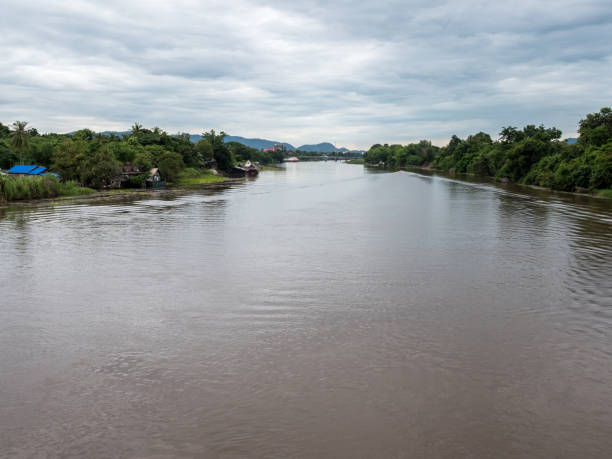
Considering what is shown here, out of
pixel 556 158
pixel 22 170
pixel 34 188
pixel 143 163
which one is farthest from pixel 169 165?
pixel 556 158

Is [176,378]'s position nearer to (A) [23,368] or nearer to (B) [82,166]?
(A) [23,368]

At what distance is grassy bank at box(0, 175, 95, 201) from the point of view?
162 ft

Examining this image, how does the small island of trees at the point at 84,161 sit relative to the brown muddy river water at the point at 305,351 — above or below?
above

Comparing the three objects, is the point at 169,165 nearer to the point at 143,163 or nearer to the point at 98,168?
the point at 143,163

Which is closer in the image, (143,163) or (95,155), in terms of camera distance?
(95,155)

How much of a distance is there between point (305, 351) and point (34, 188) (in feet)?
173

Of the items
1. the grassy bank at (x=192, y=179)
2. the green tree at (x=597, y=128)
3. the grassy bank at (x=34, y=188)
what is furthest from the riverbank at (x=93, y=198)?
the green tree at (x=597, y=128)

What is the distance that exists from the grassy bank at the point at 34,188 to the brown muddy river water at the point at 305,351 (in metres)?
28.5

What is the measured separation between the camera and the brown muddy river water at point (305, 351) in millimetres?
8242

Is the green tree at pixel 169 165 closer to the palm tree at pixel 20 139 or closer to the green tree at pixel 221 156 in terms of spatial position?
the palm tree at pixel 20 139

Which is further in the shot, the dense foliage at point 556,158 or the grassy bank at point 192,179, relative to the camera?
the grassy bank at point 192,179

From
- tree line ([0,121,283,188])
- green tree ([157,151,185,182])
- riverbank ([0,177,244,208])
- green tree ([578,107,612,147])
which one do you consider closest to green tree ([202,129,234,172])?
tree line ([0,121,283,188])

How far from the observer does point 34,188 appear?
52.4m

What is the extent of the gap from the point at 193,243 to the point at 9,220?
68.1 feet
